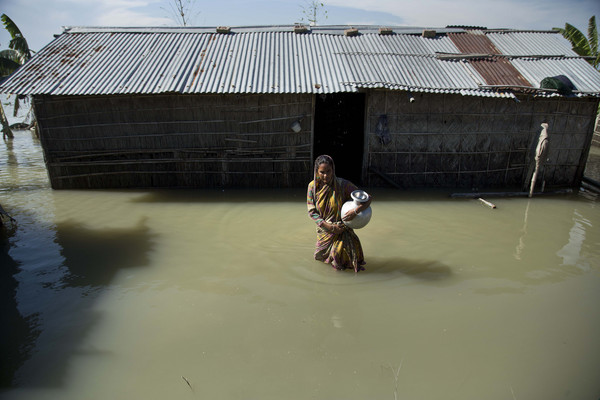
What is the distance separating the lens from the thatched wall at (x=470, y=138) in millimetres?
8430

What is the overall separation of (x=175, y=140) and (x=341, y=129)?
483 cm

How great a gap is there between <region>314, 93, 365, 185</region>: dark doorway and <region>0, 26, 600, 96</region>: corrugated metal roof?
163 cm

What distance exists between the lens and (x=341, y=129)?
1095cm

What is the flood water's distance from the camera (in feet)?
10.5

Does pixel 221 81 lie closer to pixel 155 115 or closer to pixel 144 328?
pixel 155 115

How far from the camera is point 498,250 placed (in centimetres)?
569

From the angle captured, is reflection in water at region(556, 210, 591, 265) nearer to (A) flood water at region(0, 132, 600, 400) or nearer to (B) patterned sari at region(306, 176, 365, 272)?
(A) flood water at region(0, 132, 600, 400)

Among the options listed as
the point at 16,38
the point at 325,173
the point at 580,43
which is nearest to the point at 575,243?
the point at 325,173

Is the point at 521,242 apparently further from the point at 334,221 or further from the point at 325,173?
the point at 325,173

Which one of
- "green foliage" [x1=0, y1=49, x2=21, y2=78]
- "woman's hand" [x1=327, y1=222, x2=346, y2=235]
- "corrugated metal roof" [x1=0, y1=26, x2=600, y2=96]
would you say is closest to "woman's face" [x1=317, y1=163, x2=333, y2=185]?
"woman's hand" [x1=327, y1=222, x2=346, y2=235]

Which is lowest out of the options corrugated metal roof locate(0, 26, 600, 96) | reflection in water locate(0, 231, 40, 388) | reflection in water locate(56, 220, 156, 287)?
reflection in water locate(56, 220, 156, 287)

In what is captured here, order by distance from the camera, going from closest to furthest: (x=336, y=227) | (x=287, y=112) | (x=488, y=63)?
(x=336, y=227), (x=287, y=112), (x=488, y=63)

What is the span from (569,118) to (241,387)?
30.9 ft

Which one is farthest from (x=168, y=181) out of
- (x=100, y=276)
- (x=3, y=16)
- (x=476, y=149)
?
(x=3, y=16)
